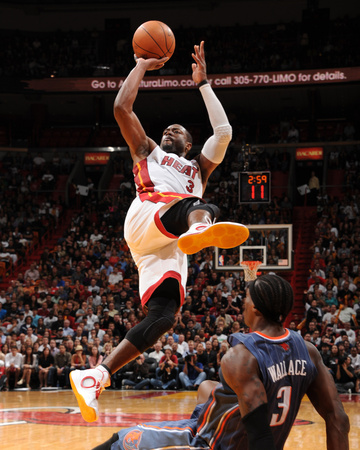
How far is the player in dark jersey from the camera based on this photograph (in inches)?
104

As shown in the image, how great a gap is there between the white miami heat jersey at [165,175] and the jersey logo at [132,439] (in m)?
1.56

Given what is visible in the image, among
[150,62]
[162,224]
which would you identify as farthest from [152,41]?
[162,224]

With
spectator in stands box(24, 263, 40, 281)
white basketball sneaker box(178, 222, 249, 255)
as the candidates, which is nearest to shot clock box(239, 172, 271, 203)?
spectator in stands box(24, 263, 40, 281)

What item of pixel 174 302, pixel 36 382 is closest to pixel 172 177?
pixel 174 302

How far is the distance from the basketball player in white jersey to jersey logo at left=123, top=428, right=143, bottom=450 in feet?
1.32

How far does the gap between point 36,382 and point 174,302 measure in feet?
34.8

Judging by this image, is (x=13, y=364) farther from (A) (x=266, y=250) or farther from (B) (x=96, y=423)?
(A) (x=266, y=250)

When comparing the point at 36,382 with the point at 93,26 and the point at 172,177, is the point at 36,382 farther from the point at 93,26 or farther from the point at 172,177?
the point at 93,26

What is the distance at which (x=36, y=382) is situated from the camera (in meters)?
13.9

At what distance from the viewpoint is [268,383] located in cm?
272

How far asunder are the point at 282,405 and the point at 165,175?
2055 mm

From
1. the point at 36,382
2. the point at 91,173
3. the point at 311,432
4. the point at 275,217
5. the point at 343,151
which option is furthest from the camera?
the point at 91,173

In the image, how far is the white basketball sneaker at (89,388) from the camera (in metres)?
3.72

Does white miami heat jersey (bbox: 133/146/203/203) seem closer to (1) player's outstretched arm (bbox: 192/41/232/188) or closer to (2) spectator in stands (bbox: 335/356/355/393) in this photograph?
(1) player's outstretched arm (bbox: 192/41/232/188)
